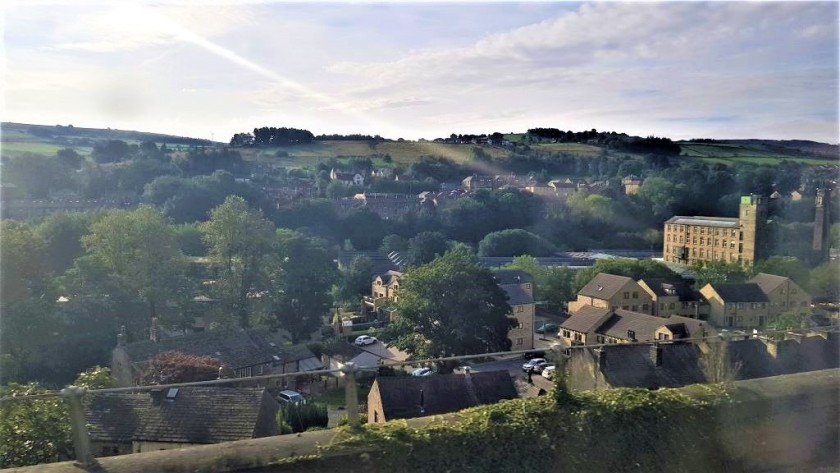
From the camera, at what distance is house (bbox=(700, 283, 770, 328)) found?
3017 centimetres

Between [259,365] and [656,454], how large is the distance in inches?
652

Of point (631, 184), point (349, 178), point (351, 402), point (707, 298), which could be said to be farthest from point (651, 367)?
point (349, 178)

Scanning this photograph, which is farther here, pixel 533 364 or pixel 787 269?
pixel 787 269

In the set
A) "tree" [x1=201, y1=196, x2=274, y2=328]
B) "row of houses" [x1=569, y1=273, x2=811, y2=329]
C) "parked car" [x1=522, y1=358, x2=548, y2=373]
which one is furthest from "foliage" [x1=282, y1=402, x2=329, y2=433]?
"row of houses" [x1=569, y1=273, x2=811, y2=329]

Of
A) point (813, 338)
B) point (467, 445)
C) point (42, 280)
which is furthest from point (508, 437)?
point (42, 280)

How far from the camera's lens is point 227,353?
18.8 m

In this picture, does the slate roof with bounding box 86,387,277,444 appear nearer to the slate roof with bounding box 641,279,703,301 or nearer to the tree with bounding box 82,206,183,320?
the tree with bounding box 82,206,183,320

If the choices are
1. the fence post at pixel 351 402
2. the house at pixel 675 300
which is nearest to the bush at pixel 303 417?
the fence post at pixel 351 402

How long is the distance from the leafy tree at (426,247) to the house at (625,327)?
61.8ft

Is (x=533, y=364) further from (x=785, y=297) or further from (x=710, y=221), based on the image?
(x=710, y=221)

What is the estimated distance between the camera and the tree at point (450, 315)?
2259 cm

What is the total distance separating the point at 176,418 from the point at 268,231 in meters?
15.5

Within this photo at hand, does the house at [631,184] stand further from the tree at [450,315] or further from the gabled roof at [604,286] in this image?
the tree at [450,315]

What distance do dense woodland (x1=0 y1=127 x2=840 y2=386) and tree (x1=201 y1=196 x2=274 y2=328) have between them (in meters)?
0.06
